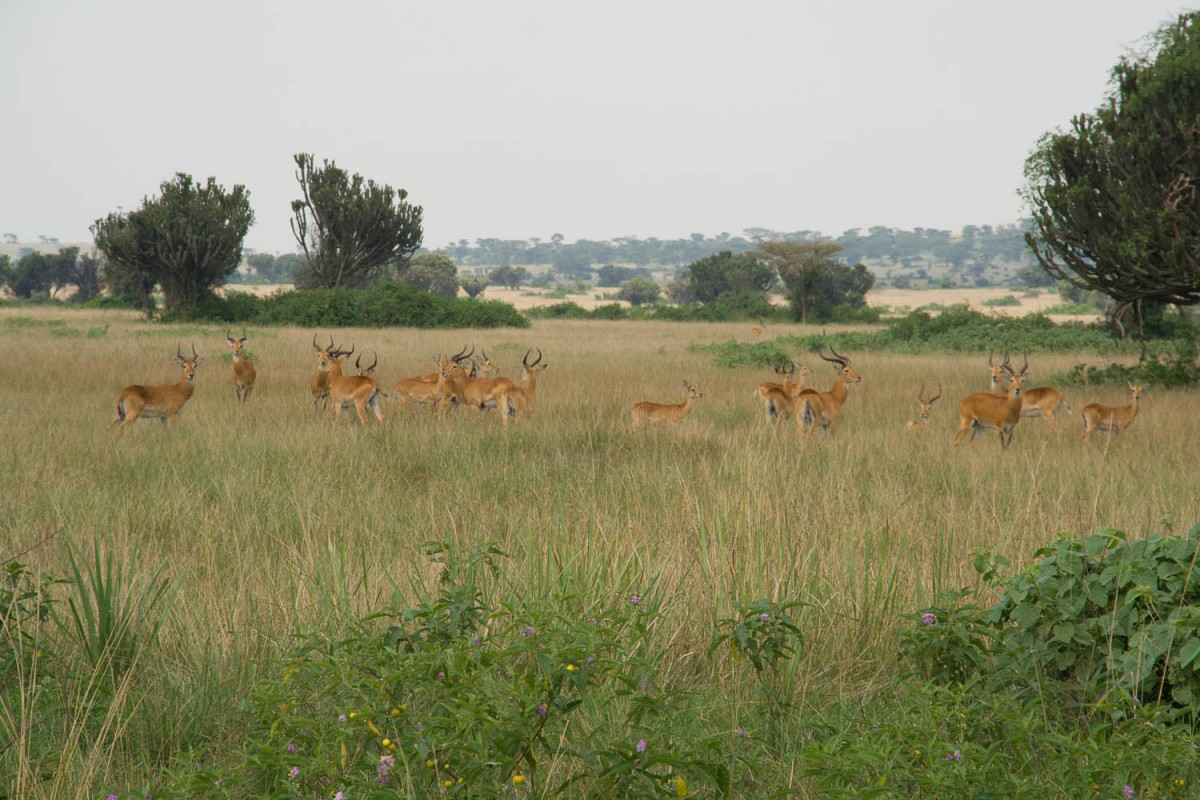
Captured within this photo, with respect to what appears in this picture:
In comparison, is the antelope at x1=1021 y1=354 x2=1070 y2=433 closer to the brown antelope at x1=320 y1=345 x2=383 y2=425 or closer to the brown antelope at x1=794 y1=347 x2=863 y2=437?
the brown antelope at x1=794 y1=347 x2=863 y2=437

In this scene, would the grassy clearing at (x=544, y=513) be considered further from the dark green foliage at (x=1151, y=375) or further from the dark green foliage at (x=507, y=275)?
the dark green foliage at (x=507, y=275)

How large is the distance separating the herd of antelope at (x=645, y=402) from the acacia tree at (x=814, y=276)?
35.8 metres

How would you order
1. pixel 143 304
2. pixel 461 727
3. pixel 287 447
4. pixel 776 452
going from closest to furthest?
1. pixel 461 727
2. pixel 776 452
3. pixel 287 447
4. pixel 143 304

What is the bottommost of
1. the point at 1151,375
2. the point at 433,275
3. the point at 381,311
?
the point at 1151,375

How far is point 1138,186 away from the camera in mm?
14508

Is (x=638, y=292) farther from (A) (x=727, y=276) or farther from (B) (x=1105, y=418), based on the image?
(B) (x=1105, y=418)

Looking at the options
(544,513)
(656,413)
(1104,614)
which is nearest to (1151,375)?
(656,413)

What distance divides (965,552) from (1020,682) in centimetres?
170

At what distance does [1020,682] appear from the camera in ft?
11.1

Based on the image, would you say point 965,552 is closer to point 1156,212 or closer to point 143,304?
point 1156,212

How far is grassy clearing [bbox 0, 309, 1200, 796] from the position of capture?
12.6ft

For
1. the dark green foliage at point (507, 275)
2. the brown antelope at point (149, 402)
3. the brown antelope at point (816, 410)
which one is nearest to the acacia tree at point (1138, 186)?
the brown antelope at point (816, 410)

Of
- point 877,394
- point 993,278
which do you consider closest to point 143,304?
point 877,394

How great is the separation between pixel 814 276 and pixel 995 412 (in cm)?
3933
